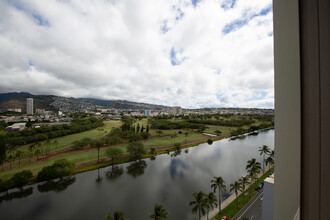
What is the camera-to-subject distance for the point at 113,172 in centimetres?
1012

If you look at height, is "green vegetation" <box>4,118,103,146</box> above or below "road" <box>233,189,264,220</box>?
above

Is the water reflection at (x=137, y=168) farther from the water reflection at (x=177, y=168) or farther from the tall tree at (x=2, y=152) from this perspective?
the tall tree at (x=2, y=152)

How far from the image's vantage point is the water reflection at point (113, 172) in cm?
956

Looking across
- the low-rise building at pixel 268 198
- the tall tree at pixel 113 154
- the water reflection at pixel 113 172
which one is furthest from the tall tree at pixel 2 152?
the low-rise building at pixel 268 198

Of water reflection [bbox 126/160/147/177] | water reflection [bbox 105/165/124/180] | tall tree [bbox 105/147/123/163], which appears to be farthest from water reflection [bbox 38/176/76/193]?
water reflection [bbox 126/160/147/177]

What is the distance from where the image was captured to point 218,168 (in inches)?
429

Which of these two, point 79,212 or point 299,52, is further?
point 79,212

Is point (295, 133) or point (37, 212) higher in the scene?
point (295, 133)

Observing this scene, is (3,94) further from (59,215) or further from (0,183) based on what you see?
(59,215)

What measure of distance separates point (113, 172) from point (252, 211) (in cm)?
886

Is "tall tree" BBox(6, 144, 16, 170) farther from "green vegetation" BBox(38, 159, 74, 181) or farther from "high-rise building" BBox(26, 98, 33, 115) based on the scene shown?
"high-rise building" BBox(26, 98, 33, 115)

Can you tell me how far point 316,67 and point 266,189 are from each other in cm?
590

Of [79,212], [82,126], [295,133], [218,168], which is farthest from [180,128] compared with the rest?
[295,133]

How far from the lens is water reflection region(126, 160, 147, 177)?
32.8 feet
